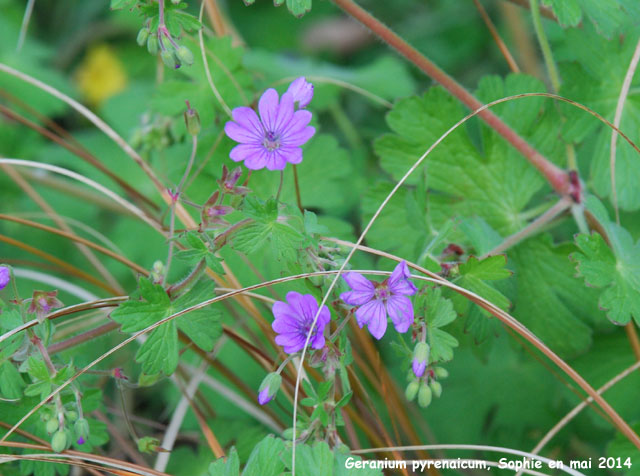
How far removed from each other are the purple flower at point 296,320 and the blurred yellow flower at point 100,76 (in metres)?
2.62

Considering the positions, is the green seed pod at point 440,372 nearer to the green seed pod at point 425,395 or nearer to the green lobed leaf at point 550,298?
the green seed pod at point 425,395

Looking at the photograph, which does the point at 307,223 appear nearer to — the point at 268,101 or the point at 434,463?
the point at 268,101

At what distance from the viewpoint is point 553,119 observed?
6.24 ft

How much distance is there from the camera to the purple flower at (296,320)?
132cm

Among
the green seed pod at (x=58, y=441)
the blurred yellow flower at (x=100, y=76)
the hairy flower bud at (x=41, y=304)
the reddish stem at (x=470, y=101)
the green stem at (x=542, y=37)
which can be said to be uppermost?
the blurred yellow flower at (x=100, y=76)

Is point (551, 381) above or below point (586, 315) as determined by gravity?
below

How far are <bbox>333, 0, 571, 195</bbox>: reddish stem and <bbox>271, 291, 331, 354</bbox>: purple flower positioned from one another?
806 mm

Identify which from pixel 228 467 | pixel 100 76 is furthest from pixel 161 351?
pixel 100 76

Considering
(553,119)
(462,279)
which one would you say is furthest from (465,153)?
(462,279)

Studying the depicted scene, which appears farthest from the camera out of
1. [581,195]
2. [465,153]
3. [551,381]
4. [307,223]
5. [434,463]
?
[551,381]

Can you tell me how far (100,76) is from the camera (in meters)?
3.59

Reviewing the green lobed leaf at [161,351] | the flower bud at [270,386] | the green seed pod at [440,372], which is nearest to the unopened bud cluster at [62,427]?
the green lobed leaf at [161,351]

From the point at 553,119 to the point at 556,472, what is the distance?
1084mm

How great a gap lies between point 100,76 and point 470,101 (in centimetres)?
245
